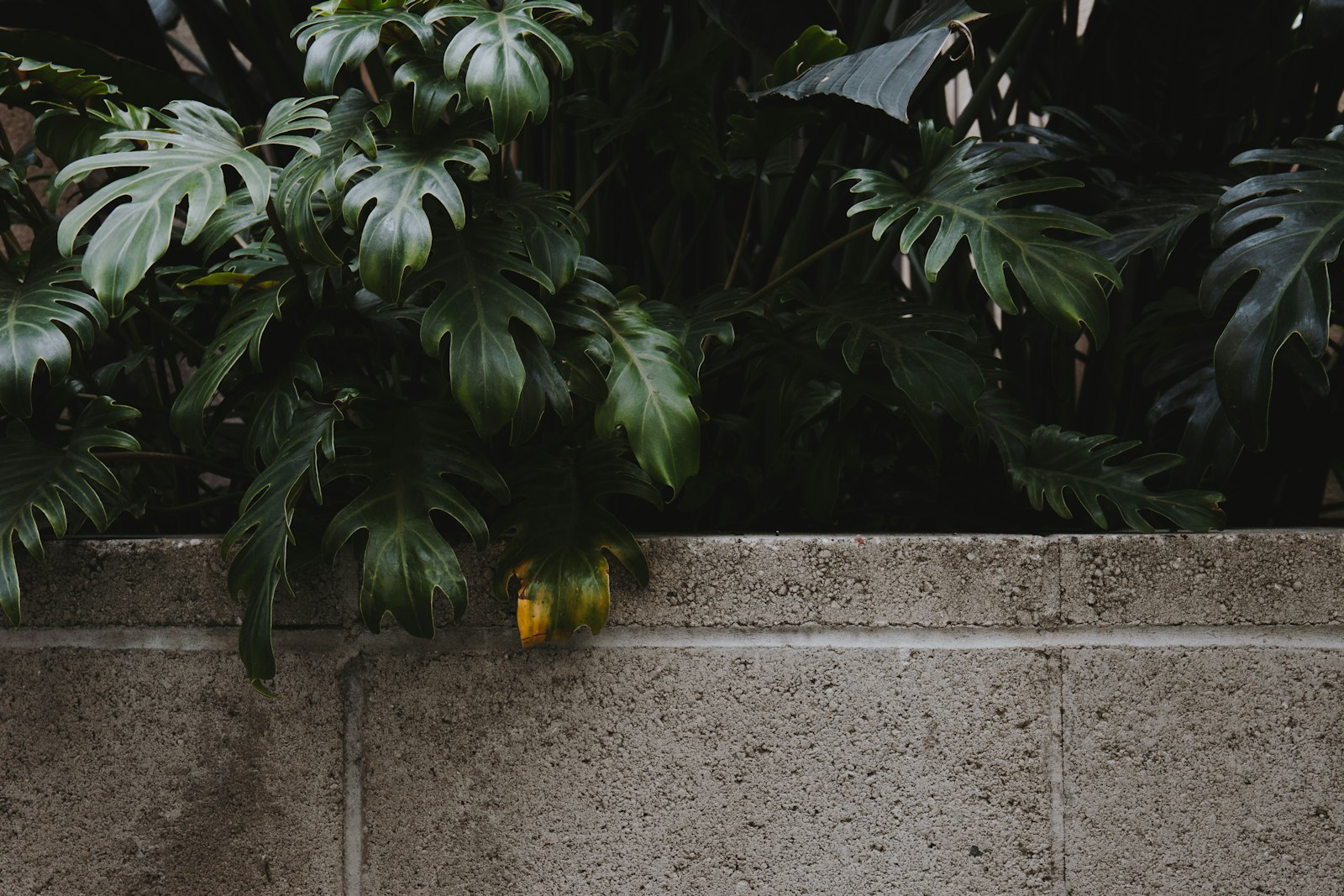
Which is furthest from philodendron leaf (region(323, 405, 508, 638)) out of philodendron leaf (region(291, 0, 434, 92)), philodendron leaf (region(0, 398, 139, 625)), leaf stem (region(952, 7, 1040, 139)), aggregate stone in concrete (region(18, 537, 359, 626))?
leaf stem (region(952, 7, 1040, 139))

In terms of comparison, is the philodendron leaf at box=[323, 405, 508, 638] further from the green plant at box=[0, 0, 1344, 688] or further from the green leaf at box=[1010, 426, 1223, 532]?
the green leaf at box=[1010, 426, 1223, 532]

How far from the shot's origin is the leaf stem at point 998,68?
1423 millimetres

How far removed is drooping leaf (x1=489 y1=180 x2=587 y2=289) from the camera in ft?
3.32

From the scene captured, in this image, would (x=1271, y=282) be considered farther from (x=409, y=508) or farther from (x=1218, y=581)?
(x=409, y=508)

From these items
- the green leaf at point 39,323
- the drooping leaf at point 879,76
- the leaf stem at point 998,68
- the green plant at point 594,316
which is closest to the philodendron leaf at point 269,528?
the green plant at point 594,316

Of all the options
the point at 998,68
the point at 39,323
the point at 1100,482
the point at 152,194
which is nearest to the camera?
the point at 152,194

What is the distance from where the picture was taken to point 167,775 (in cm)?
108

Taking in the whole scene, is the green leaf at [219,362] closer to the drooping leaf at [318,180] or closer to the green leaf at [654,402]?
the drooping leaf at [318,180]

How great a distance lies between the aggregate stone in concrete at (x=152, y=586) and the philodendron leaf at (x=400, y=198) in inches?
14.4

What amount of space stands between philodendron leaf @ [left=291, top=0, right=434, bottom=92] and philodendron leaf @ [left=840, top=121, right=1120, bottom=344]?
532 mm

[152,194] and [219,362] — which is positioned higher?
[152,194]

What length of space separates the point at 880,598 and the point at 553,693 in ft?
1.28

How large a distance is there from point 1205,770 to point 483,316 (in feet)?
3.07

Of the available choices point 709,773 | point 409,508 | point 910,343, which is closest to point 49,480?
point 409,508
